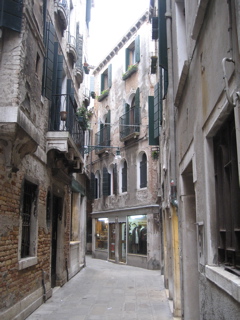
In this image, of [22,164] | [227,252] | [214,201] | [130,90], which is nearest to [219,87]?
[214,201]

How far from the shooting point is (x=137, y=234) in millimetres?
18891

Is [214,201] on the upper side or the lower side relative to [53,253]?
upper

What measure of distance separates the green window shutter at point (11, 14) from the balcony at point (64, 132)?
3.62m

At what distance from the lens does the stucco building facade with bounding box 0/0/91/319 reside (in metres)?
6.20

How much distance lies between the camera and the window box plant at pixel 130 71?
68.7 ft

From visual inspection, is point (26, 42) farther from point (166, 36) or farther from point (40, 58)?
point (166, 36)

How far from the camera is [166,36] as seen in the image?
8195 millimetres

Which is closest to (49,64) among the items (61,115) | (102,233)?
(61,115)

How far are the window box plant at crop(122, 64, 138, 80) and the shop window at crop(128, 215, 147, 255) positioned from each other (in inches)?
326

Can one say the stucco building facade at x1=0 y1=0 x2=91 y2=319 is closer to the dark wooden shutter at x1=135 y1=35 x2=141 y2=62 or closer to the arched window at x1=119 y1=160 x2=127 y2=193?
the dark wooden shutter at x1=135 y1=35 x2=141 y2=62

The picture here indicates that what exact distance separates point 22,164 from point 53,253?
16.2 ft

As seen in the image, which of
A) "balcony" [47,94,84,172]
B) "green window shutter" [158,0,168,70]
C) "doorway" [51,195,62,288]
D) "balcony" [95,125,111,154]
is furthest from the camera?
"balcony" [95,125,111,154]

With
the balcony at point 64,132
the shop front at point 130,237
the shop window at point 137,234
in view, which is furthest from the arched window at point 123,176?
the balcony at point 64,132

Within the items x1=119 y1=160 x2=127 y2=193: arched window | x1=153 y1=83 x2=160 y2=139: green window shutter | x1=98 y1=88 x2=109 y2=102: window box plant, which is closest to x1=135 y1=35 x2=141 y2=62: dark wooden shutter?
x1=98 y1=88 x2=109 y2=102: window box plant
